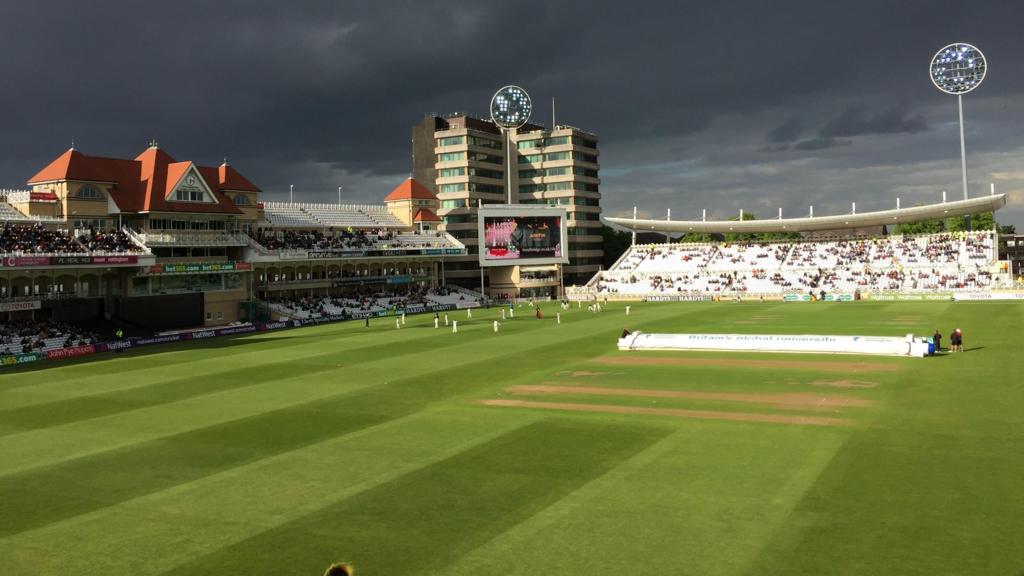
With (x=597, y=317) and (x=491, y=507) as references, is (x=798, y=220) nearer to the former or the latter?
(x=597, y=317)

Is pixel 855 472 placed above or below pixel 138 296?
below

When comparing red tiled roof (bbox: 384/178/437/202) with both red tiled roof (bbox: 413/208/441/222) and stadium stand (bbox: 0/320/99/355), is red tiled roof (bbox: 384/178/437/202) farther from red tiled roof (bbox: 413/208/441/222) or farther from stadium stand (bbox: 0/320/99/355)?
stadium stand (bbox: 0/320/99/355)

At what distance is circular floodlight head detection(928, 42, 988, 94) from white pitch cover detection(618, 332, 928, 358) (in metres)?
57.3

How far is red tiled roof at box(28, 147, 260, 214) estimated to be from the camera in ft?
195

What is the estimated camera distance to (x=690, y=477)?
636 inches

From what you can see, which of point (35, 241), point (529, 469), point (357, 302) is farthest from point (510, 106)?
point (529, 469)

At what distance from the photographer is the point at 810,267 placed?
3423 inches

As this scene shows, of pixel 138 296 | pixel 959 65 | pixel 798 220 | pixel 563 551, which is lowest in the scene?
pixel 563 551

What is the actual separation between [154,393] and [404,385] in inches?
366

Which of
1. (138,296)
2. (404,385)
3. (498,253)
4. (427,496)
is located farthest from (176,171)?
(427,496)

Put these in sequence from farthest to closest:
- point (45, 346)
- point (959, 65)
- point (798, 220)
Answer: point (798, 220), point (959, 65), point (45, 346)

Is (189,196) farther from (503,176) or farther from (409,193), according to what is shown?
(503,176)

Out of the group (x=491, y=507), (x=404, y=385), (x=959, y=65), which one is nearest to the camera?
(x=491, y=507)

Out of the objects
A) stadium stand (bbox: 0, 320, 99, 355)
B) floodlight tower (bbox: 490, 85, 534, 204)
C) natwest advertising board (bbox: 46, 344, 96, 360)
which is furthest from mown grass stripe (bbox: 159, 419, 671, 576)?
floodlight tower (bbox: 490, 85, 534, 204)
